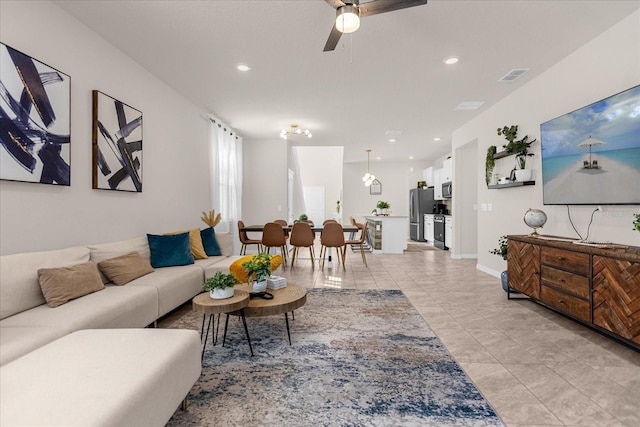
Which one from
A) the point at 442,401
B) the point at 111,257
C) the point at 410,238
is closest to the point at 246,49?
the point at 111,257

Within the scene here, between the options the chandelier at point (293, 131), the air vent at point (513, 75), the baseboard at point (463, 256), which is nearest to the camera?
the air vent at point (513, 75)

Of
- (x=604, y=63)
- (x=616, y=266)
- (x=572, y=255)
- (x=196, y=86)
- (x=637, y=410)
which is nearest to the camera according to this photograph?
(x=637, y=410)

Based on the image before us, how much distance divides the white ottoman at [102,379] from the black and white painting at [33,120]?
1528mm

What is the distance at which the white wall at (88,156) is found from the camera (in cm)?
248

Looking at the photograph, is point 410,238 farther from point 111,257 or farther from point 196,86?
point 111,257

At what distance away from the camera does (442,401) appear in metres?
1.91

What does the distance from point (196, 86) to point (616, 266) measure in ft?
16.7

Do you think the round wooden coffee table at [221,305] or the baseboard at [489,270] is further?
the baseboard at [489,270]

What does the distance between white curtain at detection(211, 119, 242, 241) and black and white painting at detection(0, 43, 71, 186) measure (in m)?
3.18

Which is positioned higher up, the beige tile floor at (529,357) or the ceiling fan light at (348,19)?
the ceiling fan light at (348,19)

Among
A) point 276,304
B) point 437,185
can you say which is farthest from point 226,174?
point 437,185

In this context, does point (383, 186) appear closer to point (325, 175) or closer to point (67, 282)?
point (325, 175)

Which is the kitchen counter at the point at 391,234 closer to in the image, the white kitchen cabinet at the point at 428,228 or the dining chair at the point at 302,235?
the white kitchen cabinet at the point at 428,228

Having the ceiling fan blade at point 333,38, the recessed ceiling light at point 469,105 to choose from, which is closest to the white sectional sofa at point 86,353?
the ceiling fan blade at point 333,38
